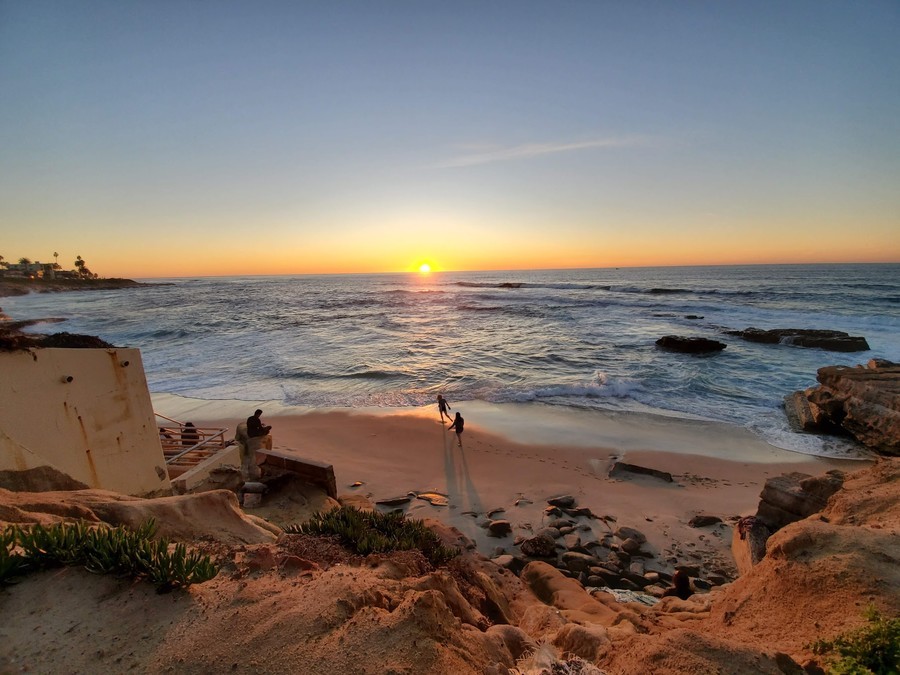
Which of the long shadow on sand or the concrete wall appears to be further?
the long shadow on sand

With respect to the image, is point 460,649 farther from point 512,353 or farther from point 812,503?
point 512,353

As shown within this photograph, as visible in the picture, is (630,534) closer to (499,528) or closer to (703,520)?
(703,520)

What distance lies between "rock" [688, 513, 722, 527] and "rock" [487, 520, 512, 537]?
394 centimetres

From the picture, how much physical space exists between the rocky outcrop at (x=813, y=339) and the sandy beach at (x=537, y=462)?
1787 cm

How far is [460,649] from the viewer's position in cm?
343

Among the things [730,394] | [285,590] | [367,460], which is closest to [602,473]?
[367,460]

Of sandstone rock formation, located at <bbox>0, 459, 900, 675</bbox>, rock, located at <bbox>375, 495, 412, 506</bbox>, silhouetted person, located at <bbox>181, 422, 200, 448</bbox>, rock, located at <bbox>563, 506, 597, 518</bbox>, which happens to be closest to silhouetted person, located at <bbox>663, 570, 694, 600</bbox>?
sandstone rock formation, located at <bbox>0, 459, 900, 675</bbox>

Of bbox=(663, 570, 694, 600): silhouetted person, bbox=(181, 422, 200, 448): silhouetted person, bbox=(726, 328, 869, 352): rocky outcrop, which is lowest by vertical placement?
bbox=(663, 570, 694, 600): silhouetted person

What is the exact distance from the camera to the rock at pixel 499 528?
8531mm

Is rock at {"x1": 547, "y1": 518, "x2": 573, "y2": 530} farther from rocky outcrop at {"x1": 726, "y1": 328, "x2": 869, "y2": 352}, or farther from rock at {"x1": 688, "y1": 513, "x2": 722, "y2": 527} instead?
rocky outcrop at {"x1": 726, "y1": 328, "x2": 869, "y2": 352}

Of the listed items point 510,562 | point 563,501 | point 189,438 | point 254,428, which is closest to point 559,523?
point 563,501

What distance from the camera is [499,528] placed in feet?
28.2

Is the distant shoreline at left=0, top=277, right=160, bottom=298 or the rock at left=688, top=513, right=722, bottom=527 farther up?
the distant shoreline at left=0, top=277, right=160, bottom=298

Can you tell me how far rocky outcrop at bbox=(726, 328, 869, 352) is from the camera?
84.0 ft
